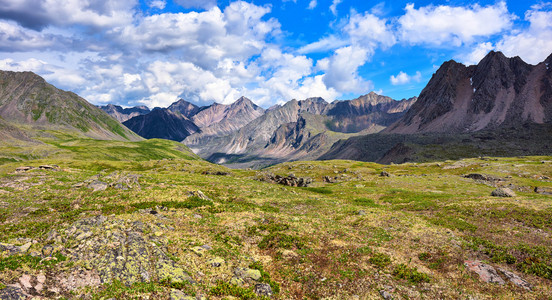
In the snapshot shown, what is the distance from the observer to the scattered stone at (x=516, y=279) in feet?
56.5

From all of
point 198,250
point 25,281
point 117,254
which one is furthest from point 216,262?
point 25,281

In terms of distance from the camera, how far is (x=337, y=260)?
67.1 feet

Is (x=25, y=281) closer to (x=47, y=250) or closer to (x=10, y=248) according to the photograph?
(x=47, y=250)

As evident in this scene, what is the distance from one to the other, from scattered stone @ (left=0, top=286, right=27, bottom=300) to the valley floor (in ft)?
0.18

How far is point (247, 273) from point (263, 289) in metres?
1.88

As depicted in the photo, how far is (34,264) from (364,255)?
75.8ft

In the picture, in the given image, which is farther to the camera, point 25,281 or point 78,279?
point 78,279

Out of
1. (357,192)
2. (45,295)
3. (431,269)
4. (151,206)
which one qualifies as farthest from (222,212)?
(357,192)

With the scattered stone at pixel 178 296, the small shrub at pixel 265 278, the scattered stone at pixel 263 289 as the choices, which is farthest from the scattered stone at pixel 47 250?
the scattered stone at pixel 263 289

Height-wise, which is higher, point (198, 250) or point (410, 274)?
point (198, 250)

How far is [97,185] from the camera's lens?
34.6 meters

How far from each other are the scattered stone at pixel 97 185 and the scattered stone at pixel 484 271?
42227 mm

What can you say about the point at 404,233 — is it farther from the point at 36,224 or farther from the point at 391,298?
the point at 36,224

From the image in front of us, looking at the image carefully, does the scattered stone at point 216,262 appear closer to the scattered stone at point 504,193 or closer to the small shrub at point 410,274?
the small shrub at point 410,274
